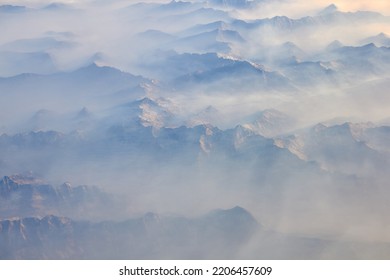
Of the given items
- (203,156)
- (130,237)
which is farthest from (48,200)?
(203,156)

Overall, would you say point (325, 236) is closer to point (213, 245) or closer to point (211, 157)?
point (213, 245)

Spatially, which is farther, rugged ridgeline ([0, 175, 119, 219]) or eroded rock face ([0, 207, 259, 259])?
rugged ridgeline ([0, 175, 119, 219])

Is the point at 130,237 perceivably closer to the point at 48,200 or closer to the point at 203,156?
the point at 48,200

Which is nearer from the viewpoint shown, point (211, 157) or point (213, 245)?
point (213, 245)

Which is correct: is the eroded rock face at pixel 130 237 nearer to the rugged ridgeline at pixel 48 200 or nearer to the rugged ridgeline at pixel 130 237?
the rugged ridgeline at pixel 130 237

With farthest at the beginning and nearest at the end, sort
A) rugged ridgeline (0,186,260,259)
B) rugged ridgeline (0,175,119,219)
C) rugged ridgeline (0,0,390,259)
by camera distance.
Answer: rugged ridgeline (0,175,119,219)
rugged ridgeline (0,0,390,259)
rugged ridgeline (0,186,260,259)

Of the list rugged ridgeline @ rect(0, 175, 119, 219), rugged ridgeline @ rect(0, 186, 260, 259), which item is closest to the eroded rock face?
rugged ridgeline @ rect(0, 186, 260, 259)

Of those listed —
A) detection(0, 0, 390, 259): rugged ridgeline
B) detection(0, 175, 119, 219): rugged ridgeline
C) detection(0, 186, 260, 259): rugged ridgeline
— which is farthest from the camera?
detection(0, 175, 119, 219): rugged ridgeline

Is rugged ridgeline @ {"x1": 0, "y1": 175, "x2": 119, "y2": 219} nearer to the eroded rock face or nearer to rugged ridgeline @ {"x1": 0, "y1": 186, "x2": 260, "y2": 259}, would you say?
rugged ridgeline @ {"x1": 0, "y1": 186, "x2": 260, "y2": 259}

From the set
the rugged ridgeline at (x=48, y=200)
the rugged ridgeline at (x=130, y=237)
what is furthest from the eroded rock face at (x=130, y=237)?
the rugged ridgeline at (x=48, y=200)

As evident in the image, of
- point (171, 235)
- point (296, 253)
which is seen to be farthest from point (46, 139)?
point (296, 253)
